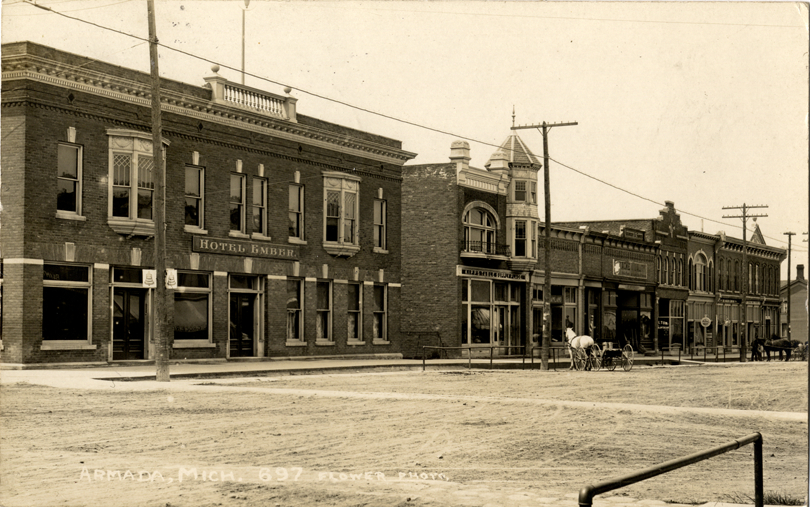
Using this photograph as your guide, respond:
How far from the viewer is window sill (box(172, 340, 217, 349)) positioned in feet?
82.5

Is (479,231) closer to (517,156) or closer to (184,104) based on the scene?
(517,156)

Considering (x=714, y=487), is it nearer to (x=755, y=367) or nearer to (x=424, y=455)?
(x=424, y=455)

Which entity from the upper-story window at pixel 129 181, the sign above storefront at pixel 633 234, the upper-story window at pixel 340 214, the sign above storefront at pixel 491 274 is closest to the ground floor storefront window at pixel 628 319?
the sign above storefront at pixel 633 234

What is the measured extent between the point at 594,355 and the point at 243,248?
12.0 m

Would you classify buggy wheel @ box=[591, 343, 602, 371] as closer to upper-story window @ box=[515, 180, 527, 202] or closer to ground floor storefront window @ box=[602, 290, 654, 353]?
ground floor storefront window @ box=[602, 290, 654, 353]

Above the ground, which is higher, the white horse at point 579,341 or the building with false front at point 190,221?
the building with false front at point 190,221

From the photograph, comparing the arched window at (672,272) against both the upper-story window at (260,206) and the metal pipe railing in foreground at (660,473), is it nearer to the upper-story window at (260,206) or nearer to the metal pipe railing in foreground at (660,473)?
the metal pipe railing in foreground at (660,473)

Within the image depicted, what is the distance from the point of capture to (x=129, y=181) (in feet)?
79.0

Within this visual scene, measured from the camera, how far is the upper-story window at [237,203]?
27.5m

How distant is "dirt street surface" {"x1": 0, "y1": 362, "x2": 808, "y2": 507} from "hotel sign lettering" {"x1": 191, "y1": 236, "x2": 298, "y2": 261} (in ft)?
23.4

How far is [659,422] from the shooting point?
1641 centimetres

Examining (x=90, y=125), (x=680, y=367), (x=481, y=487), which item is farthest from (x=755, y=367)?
(x=90, y=125)

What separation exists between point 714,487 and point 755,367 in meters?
12.1

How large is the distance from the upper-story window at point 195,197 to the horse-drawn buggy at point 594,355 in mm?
12507
